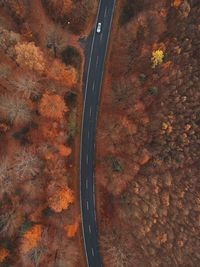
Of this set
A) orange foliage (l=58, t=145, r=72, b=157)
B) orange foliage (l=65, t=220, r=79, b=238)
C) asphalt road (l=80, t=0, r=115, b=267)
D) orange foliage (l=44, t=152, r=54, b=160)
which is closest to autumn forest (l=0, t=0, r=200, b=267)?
orange foliage (l=58, t=145, r=72, b=157)

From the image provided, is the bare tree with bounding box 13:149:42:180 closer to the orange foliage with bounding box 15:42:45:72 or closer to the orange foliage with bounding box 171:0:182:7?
the orange foliage with bounding box 15:42:45:72

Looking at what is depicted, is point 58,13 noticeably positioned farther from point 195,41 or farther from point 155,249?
point 155,249

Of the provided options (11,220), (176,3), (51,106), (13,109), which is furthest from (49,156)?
(176,3)

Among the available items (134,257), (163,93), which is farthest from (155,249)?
(163,93)

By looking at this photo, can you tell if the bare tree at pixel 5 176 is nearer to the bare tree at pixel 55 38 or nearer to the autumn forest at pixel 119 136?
the autumn forest at pixel 119 136

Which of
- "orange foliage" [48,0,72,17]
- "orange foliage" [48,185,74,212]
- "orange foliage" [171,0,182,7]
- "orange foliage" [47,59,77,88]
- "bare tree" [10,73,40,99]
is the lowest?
"orange foliage" [48,185,74,212]

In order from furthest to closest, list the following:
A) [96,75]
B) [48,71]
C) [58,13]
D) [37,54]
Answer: [96,75]
[58,13]
[48,71]
[37,54]
